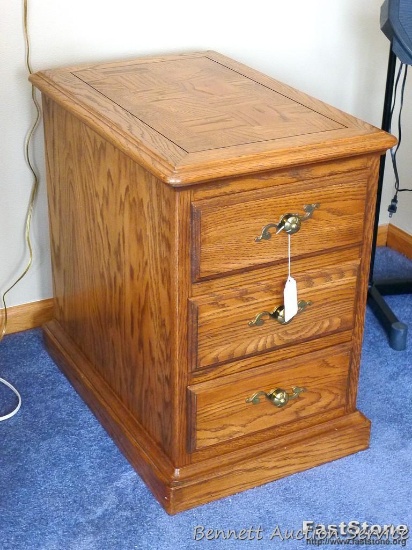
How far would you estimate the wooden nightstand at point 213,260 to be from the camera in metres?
1.37

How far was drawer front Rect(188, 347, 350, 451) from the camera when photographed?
149cm

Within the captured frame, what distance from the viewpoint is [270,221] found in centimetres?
140

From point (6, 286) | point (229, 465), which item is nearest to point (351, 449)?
point (229, 465)

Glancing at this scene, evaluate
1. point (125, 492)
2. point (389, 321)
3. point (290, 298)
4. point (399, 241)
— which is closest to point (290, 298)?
point (290, 298)

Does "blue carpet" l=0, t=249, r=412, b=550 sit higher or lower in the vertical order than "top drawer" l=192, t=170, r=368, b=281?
lower

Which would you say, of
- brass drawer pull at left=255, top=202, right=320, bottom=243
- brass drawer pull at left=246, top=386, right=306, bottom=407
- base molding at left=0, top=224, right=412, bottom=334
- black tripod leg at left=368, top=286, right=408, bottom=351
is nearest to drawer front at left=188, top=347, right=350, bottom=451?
brass drawer pull at left=246, top=386, right=306, bottom=407

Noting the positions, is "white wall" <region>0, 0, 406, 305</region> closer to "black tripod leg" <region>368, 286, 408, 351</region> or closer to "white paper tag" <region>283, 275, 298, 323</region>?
"black tripod leg" <region>368, 286, 408, 351</region>

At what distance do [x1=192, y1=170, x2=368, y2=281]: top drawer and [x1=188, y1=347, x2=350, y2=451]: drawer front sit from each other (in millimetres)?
208

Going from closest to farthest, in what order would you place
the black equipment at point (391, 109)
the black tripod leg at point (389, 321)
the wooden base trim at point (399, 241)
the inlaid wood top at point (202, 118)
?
the inlaid wood top at point (202, 118) → the black equipment at point (391, 109) → the black tripod leg at point (389, 321) → the wooden base trim at point (399, 241)

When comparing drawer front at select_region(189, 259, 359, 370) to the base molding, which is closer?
drawer front at select_region(189, 259, 359, 370)

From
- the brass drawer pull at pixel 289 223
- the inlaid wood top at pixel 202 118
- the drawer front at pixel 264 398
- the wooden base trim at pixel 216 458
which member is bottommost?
the wooden base trim at pixel 216 458

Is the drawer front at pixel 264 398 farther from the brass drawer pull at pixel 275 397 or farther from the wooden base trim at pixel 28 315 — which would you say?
the wooden base trim at pixel 28 315

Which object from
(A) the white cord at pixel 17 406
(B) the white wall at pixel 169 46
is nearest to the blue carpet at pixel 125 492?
(A) the white cord at pixel 17 406

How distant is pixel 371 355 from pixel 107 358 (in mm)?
602
